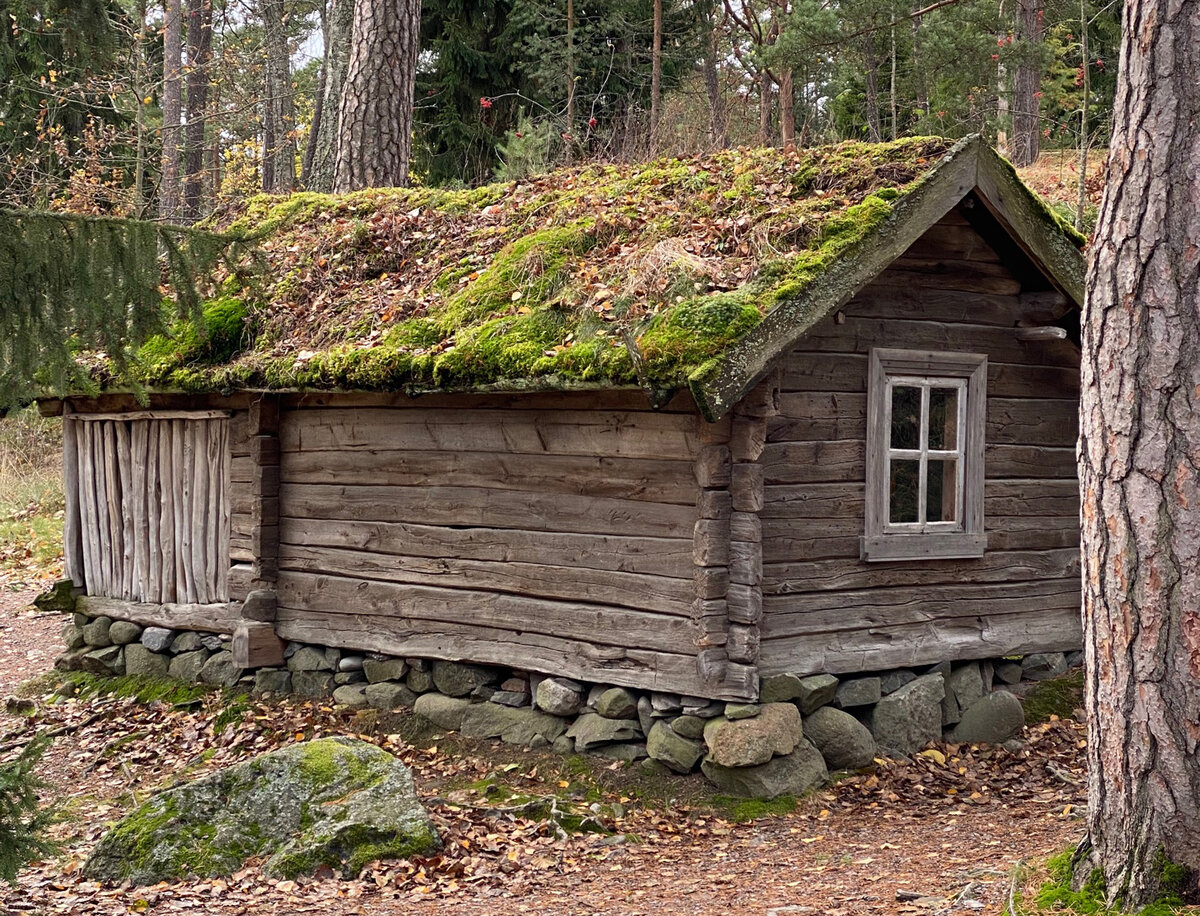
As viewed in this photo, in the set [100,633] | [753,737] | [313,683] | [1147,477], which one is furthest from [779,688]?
[100,633]

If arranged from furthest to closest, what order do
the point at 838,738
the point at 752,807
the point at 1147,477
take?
the point at 838,738 < the point at 752,807 < the point at 1147,477

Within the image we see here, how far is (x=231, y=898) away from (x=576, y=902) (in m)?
1.82

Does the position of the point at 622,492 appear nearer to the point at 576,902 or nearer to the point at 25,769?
the point at 576,902

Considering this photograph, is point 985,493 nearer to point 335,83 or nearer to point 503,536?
point 503,536

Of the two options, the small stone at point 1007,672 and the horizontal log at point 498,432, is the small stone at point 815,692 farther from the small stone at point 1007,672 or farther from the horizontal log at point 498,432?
the small stone at point 1007,672

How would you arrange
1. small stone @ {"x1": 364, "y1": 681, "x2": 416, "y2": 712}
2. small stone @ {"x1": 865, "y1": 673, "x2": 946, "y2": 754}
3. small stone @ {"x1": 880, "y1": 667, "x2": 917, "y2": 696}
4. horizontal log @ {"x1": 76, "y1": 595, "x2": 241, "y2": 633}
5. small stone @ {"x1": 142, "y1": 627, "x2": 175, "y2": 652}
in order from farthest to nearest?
small stone @ {"x1": 142, "y1": 627, "x2": 175, "y2": 652} → horizontal log @ {"x1": 76, "y1": 595, "x2": 241, "y2": 633} → small stone @ {"x1": 364, "y1": 681, "x2": 416, "y2": 712} → small stone @ {"x1": 880, "y1": 667, "x2": 917, "y2": 696} → small stone @ {"x1": 865, "y1": 673, "x2": 946, "y2": 754}

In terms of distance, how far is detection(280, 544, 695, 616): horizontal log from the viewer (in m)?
7.94

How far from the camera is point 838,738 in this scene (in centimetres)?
805

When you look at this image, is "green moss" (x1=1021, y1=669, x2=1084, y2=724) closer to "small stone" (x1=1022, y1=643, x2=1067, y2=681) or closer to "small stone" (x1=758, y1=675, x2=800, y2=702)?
"small stone" (x1=1022, y1=643, x2=1067, y2=681)

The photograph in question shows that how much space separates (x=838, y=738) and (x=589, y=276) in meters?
3.47

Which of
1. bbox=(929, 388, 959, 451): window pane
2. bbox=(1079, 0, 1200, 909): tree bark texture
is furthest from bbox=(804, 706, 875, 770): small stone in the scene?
bbox=(1079, 0, 1200, 909): tree bark texture

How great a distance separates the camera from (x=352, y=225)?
35.7 ft

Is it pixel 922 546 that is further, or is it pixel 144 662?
pixel 144 662

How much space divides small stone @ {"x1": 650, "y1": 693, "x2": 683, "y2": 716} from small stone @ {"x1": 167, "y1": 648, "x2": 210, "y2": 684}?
15.3ft
